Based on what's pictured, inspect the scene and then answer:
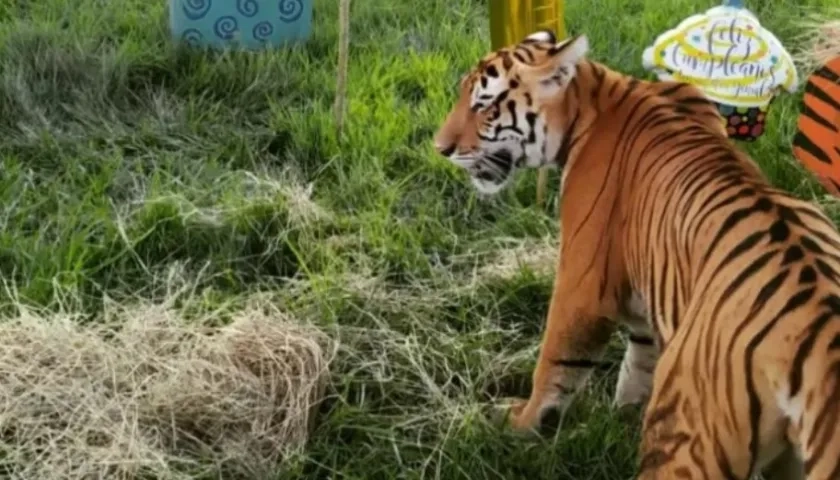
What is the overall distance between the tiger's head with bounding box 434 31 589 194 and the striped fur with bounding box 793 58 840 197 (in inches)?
34.8

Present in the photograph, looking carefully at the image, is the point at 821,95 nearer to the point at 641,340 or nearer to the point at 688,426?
the point at 641,340

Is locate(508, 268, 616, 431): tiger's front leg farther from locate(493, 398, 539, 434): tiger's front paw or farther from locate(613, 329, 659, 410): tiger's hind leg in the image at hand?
locate(613, 329, 659, 410): tiger's hind leg

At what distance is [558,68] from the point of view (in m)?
2.16

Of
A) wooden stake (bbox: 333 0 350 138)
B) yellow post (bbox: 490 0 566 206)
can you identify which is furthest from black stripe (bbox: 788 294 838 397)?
wooden stake (bbox: 333 0 350 138)

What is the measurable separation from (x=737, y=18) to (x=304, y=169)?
1109mm

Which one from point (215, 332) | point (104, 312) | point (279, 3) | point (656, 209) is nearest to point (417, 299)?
point (215, 332)

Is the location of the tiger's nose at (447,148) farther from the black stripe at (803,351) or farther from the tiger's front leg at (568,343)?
the black stripe at (803,351)

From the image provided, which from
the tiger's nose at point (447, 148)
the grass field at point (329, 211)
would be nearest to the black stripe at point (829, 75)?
the grass field at point (329, 211)

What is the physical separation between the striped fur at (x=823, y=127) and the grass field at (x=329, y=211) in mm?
178

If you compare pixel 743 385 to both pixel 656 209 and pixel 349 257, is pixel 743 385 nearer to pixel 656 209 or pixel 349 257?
pixel 656 209

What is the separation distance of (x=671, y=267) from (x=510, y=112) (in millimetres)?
449

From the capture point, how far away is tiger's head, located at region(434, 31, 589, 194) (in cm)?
218

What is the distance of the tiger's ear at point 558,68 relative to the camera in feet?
7.09

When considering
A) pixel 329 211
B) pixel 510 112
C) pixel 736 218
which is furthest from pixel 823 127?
pixel 736 218
